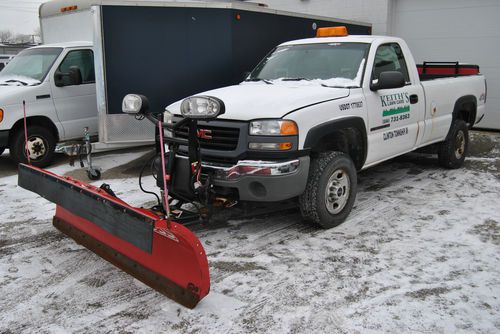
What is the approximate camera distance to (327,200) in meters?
4.72

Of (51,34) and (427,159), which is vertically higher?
(51,34)

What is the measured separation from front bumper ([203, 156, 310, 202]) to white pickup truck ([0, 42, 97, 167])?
4.57 metres

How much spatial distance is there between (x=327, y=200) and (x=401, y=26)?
29.2 feet

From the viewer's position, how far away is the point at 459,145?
7.36 meters

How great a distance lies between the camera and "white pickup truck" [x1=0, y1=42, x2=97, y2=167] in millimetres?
7375

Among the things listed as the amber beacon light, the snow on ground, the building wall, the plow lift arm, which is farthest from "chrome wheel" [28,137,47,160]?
the building wall

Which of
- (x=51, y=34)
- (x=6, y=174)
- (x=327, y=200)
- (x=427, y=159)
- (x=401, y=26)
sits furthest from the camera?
(x=401, y=26)

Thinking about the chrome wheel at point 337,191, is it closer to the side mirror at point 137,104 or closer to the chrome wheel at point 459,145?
the side mirror at point 137,104

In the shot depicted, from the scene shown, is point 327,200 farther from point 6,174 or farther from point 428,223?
point 6,174

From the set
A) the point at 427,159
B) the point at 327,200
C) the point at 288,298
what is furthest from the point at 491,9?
the point at 288,298

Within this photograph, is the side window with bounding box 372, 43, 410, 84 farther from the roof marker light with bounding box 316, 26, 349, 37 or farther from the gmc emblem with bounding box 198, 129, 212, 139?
the gmc emblem with bounding box 198, 129, 212, 139

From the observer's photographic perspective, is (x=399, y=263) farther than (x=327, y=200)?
No

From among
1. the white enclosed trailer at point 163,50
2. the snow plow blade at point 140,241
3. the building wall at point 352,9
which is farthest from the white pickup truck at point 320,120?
the building wall at point 352,9

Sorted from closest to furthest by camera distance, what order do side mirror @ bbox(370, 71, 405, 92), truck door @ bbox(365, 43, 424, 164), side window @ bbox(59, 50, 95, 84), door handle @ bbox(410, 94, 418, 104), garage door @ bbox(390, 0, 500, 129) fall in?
side mirror @ bbox(370, 71, 405, 92)
truck door @ bbox(365, 43, 424, 164)
door handle @ bbox(410, 94, 418, 104)
side window @ bbox(59, 50, 95, 84)
garage door @ bbox(390, 0, 500, 129)
